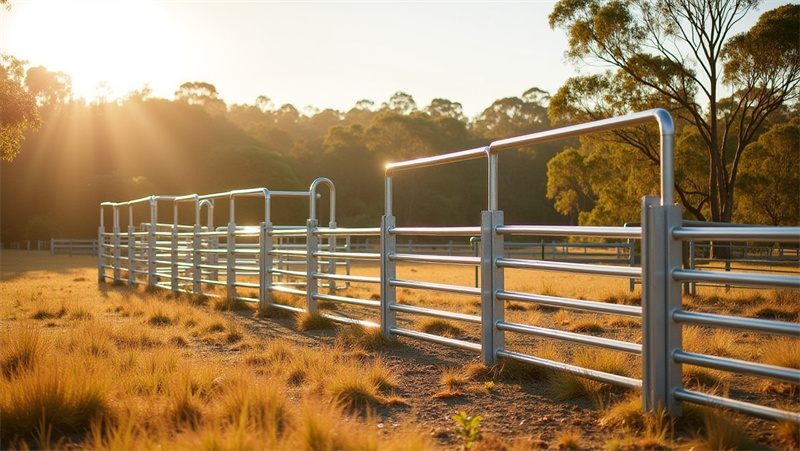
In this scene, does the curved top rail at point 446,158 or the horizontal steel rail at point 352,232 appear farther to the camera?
the horizontal steel rail at point 352,232

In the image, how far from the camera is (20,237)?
5231cm

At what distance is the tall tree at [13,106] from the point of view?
15.7 metres

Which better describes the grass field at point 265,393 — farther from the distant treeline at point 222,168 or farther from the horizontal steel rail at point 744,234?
the distant treeline at point 222,168

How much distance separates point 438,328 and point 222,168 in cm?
4997

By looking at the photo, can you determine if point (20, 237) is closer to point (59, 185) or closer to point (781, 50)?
point (59, 185)

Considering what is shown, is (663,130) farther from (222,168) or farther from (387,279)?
(222,168)

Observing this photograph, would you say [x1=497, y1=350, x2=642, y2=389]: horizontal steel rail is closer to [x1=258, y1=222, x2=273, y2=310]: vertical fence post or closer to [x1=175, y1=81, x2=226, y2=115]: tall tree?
[x1=258, y1=222, x2=273, y2=310]: vertical fence post

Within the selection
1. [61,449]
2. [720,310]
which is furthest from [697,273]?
[720,310]

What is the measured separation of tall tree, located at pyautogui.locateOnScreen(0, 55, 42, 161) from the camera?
15.7m

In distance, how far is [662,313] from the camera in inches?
155

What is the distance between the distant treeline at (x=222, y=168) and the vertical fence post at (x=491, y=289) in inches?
1692

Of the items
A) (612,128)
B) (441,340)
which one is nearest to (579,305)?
(612,128)

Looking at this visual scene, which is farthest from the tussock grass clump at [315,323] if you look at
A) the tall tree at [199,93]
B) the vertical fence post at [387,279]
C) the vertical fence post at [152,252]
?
the tall tree at [199,93]

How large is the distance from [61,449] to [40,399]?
464 millimetres
